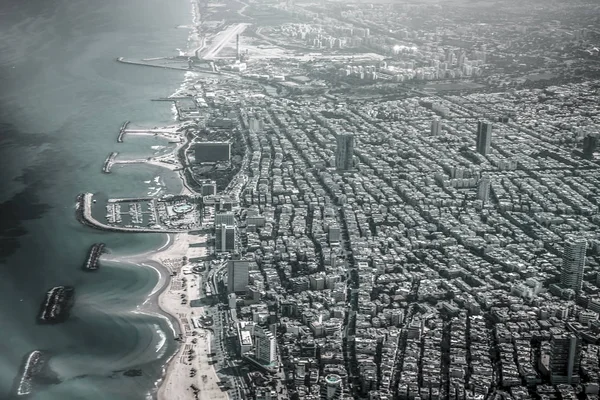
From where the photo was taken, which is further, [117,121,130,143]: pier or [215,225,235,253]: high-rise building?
[117,121,130,143]: pier

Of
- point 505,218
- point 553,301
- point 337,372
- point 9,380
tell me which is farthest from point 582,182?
point 9,380

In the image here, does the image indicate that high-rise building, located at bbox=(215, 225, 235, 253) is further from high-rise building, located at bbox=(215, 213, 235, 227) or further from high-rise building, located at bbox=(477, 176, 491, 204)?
high-rise building, located at bbox=(477, 176, 491, 204)

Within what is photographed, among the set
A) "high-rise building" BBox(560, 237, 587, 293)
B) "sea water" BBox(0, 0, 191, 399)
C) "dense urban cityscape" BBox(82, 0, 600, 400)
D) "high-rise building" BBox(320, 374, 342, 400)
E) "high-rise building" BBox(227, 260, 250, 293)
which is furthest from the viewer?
"high-rise building" BBox(560, 237, 587, 293)

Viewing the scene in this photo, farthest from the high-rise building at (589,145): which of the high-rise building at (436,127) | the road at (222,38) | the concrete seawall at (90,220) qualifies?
the road at (222,38)

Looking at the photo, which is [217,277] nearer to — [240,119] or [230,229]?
[230,229]

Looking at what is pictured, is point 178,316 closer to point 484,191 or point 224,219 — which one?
point 224,219

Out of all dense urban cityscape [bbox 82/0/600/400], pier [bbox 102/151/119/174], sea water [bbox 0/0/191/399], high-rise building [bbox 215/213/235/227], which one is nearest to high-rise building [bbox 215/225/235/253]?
dense urban cityscape [bbox 82/0/600/400]
